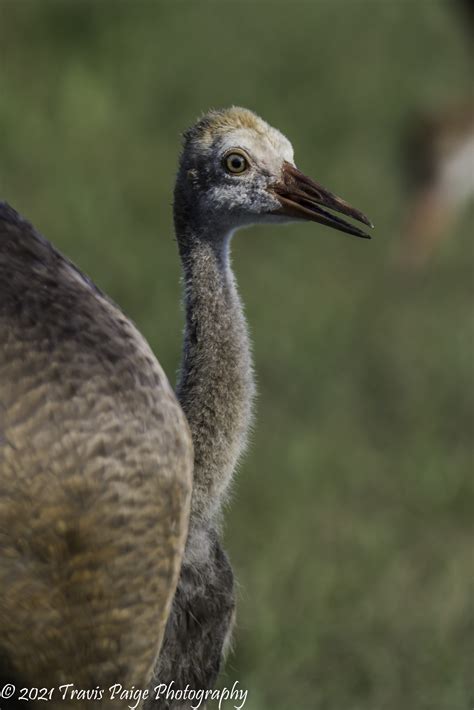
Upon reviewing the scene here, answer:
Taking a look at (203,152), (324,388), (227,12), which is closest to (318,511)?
(324,388)

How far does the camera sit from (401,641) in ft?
16.1

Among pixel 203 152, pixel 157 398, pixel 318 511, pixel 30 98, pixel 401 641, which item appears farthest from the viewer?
pixel 30 98

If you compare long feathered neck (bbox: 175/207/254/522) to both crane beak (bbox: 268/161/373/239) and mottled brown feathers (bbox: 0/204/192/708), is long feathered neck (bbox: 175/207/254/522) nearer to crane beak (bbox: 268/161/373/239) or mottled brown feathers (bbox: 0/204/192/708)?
crane beak (bbox: 268/161/373/239)

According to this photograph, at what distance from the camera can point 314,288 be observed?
7.88 m

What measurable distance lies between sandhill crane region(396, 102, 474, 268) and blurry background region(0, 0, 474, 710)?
0.08m

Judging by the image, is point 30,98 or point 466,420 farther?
point 30,98

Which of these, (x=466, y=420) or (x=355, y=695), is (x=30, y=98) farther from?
(x=355, y=695)

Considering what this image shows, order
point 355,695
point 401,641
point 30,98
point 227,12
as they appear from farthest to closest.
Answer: point 227,12 < point 30,98 < point 401,641 < point 355,695

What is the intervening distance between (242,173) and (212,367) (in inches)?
17.1

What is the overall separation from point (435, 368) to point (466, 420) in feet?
1.55

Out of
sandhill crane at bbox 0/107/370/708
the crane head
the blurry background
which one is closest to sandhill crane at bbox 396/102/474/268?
the blurry background

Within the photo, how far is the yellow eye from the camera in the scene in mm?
3270

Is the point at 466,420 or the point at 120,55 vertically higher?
the point at 120,55

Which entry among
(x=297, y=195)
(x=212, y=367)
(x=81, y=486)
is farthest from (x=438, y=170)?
(x=81, y=486)
